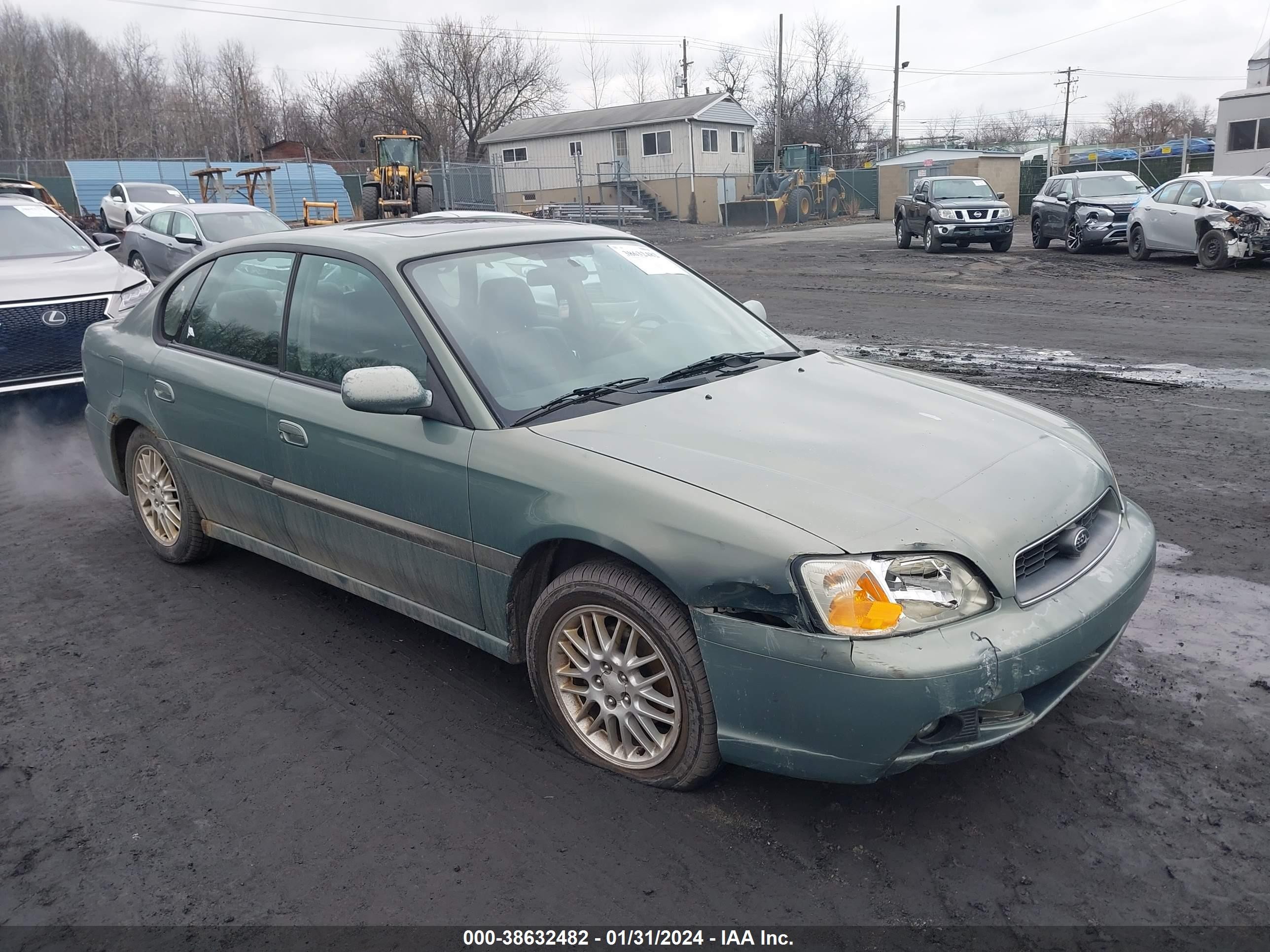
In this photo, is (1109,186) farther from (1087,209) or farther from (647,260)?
(647,260)

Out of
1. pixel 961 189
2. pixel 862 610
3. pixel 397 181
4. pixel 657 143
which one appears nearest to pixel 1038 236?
pixel 961 189

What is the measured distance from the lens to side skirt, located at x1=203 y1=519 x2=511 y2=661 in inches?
135

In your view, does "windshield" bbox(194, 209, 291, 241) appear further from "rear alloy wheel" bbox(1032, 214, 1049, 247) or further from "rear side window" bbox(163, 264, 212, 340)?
"rear alloy wheel" bbox(1032, 214, 1049, 247)

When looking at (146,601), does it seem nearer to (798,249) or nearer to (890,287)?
(890,287)

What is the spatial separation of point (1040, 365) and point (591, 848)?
8.03m

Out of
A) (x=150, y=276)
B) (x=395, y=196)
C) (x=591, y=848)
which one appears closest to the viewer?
(x=591, y=848)

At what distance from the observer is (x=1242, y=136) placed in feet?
106

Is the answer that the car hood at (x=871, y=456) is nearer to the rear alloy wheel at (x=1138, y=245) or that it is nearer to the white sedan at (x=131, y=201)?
the rear alloy wheel at (x=1138, y=245)

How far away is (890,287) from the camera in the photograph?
16.0 meters

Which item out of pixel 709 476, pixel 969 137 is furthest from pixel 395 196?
pixel 969 137

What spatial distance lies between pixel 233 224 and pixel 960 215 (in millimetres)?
14622

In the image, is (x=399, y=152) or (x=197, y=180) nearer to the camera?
(x=399, y=152)

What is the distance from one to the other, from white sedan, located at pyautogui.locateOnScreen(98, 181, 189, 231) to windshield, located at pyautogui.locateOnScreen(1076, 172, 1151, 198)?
21.4 metres

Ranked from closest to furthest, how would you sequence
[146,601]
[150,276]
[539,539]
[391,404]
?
[539,539] < [391,404] < [146,601] < [150,276]
